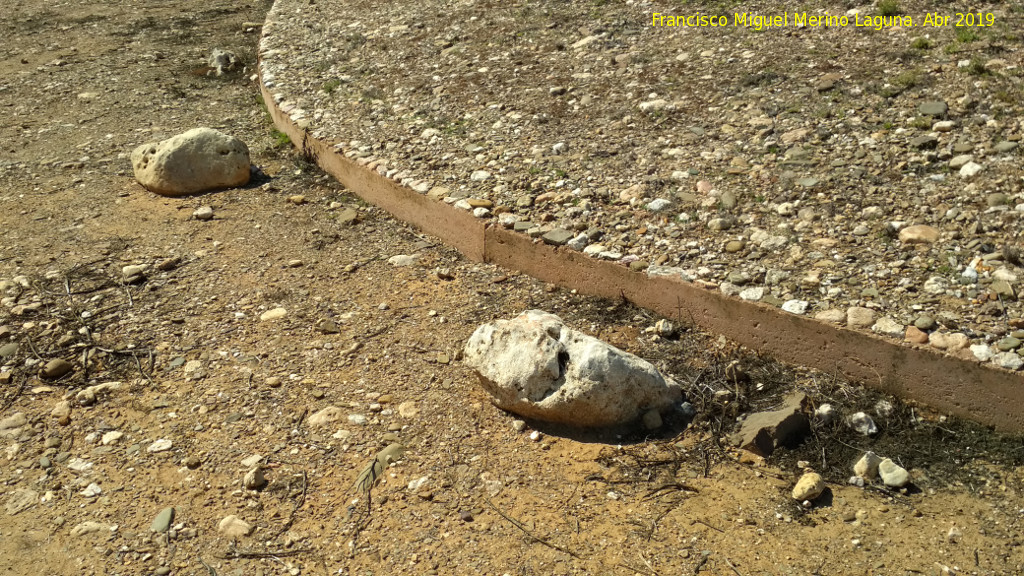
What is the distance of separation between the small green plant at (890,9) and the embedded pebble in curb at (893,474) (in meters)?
3.24

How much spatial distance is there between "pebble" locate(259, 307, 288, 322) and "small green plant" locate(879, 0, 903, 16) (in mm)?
3745

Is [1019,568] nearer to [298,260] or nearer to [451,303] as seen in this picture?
[451,303]

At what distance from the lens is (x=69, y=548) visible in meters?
2.87

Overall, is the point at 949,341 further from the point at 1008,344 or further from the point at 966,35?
the point at 966,35

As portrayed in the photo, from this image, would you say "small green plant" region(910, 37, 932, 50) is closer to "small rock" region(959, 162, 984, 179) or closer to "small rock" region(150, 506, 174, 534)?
"small rock" region(959, 162, 984, 179)

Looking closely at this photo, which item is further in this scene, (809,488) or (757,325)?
(757,325)

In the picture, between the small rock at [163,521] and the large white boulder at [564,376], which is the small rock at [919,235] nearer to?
the large white boulder at [564,376]

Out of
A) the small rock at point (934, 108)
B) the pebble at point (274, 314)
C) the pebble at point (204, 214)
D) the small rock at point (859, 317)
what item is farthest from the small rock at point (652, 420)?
the pebble at point (204, 214)

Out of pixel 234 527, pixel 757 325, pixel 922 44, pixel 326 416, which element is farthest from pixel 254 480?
pixel 922 44

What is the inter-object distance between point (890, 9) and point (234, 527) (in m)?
4.49

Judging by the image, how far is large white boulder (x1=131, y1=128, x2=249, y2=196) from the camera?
5186 mm

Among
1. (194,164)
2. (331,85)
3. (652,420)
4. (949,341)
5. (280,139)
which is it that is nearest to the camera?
(949,341)

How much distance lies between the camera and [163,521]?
2.95 metres

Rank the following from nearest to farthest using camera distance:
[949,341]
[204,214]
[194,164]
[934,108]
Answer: [949,341], [934,108], [204,214], [194,164]
